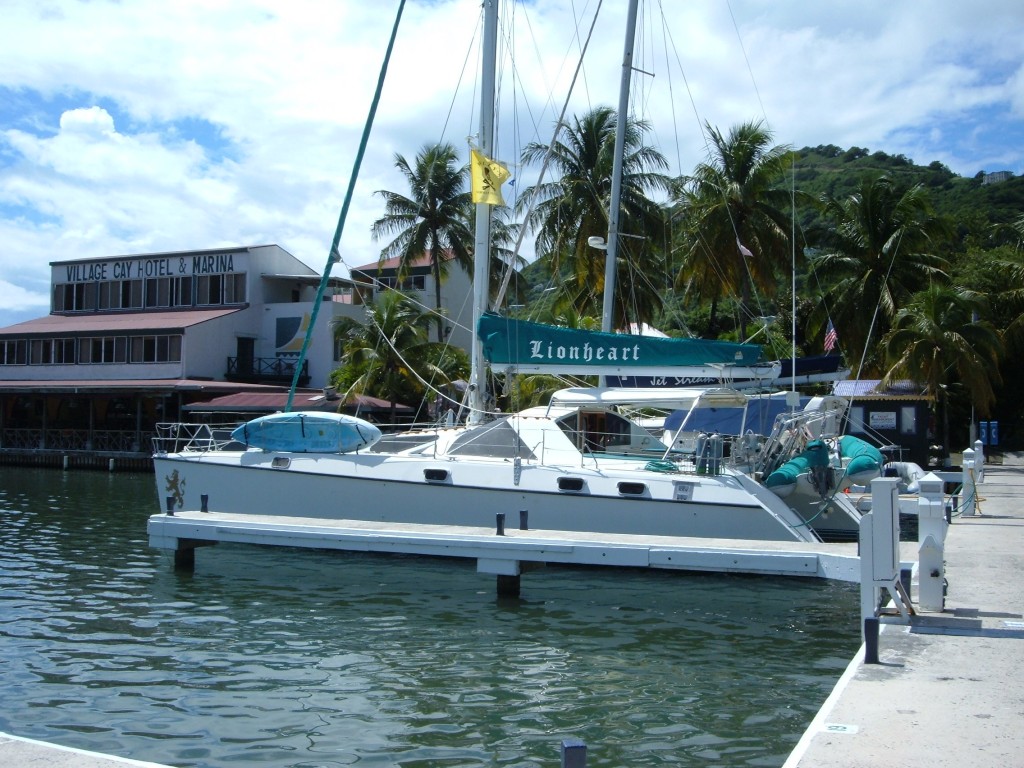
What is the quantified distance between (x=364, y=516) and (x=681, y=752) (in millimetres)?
9101

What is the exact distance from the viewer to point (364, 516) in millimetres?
16219

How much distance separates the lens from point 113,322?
154ft

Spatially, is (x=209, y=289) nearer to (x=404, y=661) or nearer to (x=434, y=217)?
(x=434, y=217)

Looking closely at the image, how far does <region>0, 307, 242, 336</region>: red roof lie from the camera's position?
146 feet

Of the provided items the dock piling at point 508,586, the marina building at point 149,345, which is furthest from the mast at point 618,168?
the marina building at point 149,345

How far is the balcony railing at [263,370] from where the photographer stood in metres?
45.3

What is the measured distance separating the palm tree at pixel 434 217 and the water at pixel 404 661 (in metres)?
28.4

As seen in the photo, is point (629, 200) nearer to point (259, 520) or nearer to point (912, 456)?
point (912, 456)

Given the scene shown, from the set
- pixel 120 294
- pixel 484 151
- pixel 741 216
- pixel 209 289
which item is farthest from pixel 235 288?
pixel 484 151

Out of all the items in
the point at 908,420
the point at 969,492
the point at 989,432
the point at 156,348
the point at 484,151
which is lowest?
the point at 969,492

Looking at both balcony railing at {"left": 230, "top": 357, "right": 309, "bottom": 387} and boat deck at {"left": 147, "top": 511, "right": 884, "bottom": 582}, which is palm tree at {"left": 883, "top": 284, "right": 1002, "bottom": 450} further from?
balcony railing at {"left": 230, "top": 357, "right": 309, "bottom": 387}

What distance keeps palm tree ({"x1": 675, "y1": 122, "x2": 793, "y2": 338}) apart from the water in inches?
899

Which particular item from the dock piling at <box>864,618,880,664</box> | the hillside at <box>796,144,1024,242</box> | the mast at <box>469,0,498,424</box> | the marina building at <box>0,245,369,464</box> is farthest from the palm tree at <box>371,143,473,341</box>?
the dock piling at <box>864,618,880,664</box>

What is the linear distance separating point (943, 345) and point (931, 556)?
23.8 metres
